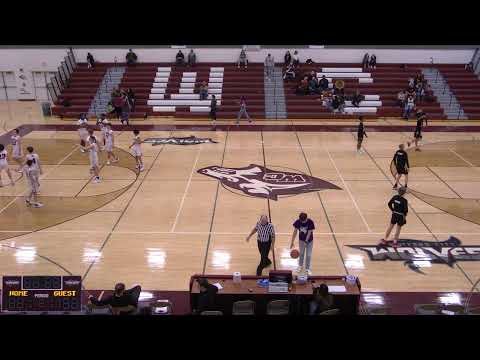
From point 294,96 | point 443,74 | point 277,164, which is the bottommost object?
point 277,164

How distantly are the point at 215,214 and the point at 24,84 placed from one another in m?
25.7

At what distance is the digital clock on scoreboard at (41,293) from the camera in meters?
7.95

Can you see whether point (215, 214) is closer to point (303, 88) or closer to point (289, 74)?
point (303, 88)

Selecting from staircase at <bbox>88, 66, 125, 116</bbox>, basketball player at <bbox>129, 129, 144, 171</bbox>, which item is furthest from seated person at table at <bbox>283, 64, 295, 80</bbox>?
basketball player at <bbox>129, 129, 144, 171</bbox>

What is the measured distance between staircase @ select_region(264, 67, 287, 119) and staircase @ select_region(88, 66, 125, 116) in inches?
396

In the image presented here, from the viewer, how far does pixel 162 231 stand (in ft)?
41.7

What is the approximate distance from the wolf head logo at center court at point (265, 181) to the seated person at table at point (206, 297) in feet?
23.3

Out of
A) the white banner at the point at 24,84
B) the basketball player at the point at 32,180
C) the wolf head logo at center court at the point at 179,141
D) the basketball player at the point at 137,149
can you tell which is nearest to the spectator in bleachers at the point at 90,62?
the white banner at the point at 24,84

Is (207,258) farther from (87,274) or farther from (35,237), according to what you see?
(35,237)

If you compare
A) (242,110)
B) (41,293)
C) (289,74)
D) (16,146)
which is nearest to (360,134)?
(242,110)

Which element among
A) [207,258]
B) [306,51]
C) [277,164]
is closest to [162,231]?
[207,258]

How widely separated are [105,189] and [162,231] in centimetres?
416

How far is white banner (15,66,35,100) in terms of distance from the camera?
3275 centimetres

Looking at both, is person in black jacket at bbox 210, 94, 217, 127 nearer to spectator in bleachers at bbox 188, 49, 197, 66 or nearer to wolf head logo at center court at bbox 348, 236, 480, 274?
spectator in bleachers at bbox 188, 49, 197, 66
